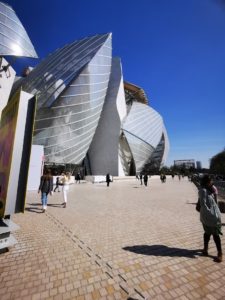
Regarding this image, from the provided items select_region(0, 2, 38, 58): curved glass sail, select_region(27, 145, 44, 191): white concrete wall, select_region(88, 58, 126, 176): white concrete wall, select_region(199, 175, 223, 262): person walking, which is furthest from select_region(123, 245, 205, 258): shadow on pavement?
select_region(88, 58, 126, 176): white concrete wall

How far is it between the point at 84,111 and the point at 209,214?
116ft

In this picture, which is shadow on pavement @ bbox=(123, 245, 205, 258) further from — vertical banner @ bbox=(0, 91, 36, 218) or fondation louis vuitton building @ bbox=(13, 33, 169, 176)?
fondation louis vuitton building @ bbox=(13, 33, 169, 176)

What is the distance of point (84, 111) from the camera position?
1481 inches

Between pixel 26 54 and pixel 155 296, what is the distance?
104 feet

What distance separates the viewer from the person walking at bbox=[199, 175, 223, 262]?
4074 mm

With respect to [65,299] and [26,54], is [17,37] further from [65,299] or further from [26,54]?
[65,299]

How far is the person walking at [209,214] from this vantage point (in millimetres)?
4074

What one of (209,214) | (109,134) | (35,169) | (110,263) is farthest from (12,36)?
(209,214)

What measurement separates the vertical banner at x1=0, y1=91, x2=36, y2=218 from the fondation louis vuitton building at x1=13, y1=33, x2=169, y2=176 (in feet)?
70.8

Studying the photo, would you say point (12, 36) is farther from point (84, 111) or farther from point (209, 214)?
point (209, 214)

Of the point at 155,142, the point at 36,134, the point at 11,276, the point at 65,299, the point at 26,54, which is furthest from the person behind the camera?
the point at 155,142

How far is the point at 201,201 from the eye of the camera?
14.4ft

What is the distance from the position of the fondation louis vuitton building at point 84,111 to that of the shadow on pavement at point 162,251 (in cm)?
2292

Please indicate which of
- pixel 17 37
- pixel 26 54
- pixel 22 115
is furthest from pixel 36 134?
pixel 22 115
